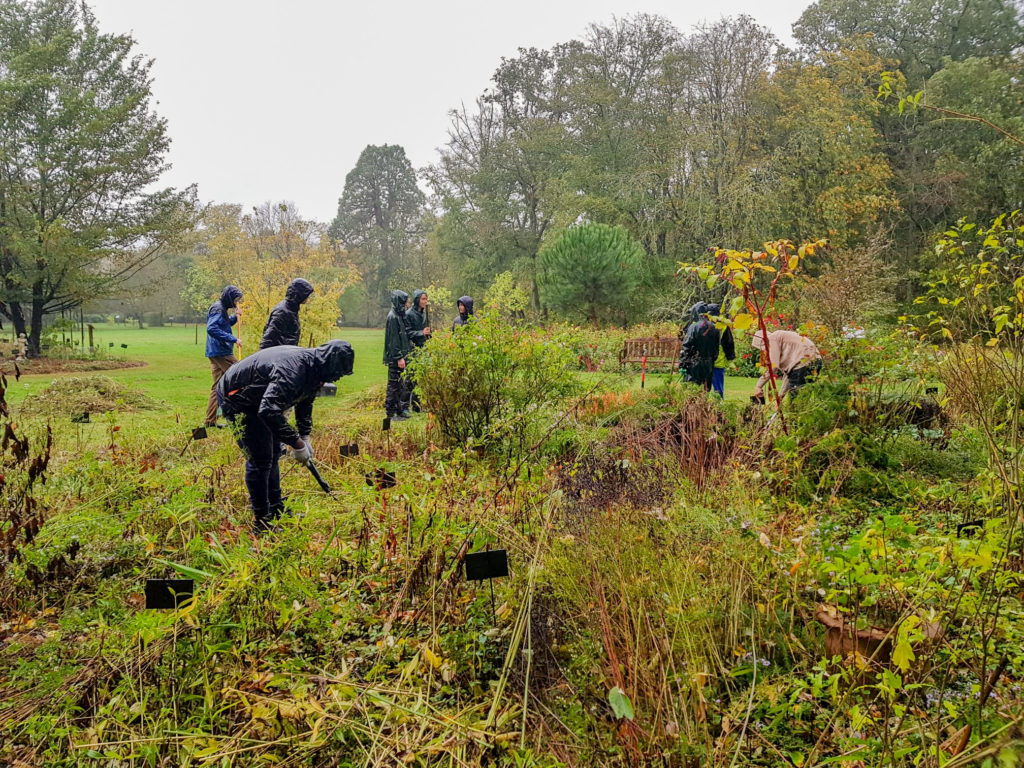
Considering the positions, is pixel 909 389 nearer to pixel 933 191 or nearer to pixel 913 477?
pixel 913 477

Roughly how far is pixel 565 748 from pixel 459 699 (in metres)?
0.44

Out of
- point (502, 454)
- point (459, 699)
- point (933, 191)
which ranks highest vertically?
point (933, 191)

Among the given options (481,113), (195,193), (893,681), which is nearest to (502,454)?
(893,681)

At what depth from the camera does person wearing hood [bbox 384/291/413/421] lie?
8.12 metres

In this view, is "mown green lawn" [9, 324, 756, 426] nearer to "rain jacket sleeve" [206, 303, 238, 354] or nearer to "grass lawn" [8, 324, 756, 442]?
"grass lawn" [8, 324, 756, 442]

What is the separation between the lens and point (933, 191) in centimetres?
1767

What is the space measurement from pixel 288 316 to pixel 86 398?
4.74 meters

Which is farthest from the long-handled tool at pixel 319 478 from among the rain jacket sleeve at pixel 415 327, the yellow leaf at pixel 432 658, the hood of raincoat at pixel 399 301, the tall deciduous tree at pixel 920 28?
the tall deciduous tree at pixel 920 28

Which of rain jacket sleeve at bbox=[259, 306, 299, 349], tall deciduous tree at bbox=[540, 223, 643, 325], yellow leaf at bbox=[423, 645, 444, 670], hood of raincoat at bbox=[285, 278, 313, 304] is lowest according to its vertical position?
yellow leaf at bbox=[423, 645, 444, 670]

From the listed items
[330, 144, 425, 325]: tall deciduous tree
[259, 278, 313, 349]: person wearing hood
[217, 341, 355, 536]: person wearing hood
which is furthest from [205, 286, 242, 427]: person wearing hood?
[330, 144, 425, 325]: tall deciduous tree

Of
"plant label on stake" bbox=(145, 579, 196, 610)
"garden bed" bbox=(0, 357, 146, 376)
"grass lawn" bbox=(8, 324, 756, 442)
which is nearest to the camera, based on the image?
"plant label on stake" bbox=(145, 579, 196, 610)

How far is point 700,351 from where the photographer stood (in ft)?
23.0

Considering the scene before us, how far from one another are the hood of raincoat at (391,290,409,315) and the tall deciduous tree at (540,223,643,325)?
34.7 feet

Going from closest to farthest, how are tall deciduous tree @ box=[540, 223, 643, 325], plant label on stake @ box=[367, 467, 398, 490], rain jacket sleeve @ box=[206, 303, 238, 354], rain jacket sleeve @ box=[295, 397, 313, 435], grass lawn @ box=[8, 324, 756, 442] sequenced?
plant label on stake @ box=[367, 467, 398, 490] < rain jacket sleeve @ box=[295, 397, 313, 435] < grass lawn @ box=[8, 324, 756, 442] < rain jacket sleeve @ box=[206, 303, 238, 354] < tall deciduous tree @ box=[540, 223, 643, 325]
